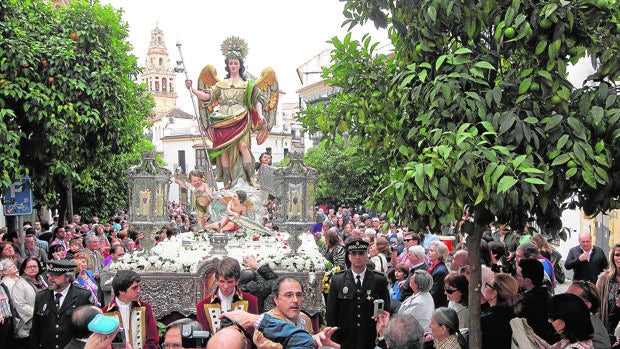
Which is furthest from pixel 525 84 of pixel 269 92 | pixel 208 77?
pixel 208 77

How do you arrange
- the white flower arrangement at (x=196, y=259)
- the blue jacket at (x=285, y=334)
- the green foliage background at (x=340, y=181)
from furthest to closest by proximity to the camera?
the green foliage background at (x=340, y=181), the white flower arrangement at (x=196, y=259), the blue jacket at (x=285, y=334)

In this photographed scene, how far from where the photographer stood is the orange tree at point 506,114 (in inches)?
192

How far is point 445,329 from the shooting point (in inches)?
203

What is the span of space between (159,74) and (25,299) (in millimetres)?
102322

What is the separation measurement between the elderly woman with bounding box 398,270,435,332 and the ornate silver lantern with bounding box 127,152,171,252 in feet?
23.8

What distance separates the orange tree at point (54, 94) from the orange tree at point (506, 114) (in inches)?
295

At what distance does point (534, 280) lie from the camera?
6715mm

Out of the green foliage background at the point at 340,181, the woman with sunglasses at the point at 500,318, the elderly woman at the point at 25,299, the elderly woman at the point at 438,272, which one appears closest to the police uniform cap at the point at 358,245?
the woman with sunglasses at the point at 500,318

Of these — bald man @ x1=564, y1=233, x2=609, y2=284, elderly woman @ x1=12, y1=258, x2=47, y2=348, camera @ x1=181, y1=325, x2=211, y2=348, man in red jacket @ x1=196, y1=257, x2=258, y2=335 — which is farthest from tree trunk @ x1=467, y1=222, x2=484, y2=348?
elderly woman @ x1=12, y1=258, x2=47, y2=348

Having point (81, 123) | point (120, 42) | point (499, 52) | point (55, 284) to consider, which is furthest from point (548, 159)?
point (120, 42)

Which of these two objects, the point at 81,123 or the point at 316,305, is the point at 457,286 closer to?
the point at 316,305

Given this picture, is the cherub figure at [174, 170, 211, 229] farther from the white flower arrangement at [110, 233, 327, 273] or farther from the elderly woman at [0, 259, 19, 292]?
the elderly woman at [0, 259, 19, 292]

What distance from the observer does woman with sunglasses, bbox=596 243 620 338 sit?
730 cm

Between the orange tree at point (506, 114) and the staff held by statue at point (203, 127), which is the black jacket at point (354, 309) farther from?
the staff held by statue at point (203, 127)
